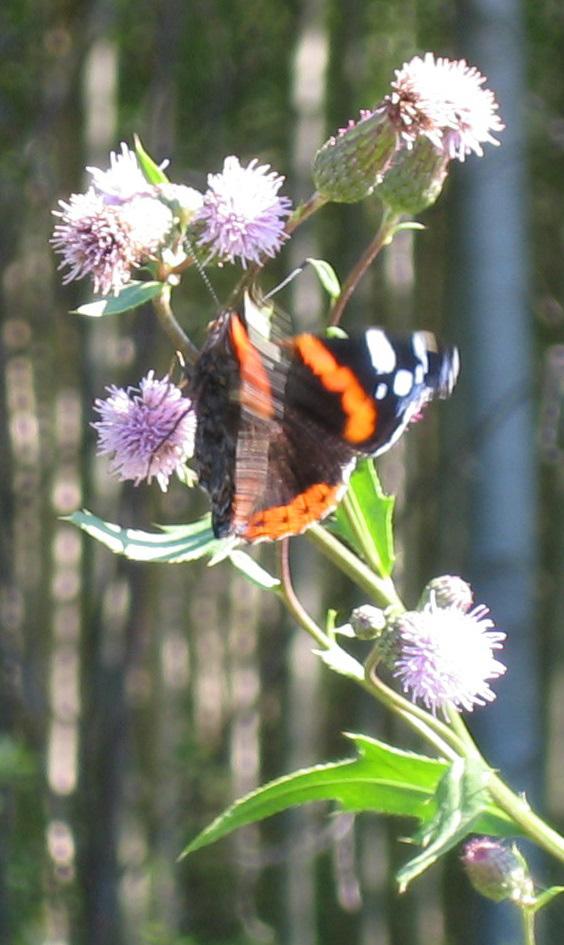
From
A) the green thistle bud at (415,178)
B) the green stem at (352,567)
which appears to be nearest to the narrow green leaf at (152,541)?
the green stem at (352,567)

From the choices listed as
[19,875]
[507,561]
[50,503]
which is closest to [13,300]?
[50,503]

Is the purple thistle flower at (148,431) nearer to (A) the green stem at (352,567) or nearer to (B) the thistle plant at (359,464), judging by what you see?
(B) the thistle plant at (359,464)

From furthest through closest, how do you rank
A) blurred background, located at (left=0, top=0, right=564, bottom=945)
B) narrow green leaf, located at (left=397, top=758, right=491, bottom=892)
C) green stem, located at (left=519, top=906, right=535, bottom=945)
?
blurred background, located at (left=0, top=0, right=564, bottom=945) → green stem, located at (left=519, top=906, right=535, bottom=945) → narrow green leaf, located at (left=397, top=758, right=491, bottom=892)

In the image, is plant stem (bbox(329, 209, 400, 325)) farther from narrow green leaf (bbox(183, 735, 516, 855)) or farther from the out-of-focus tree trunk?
the out-of-focus tree trunk

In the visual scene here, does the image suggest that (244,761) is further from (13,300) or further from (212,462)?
(212,462)

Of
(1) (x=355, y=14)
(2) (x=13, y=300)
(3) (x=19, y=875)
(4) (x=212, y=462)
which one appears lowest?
(3) (x=19, y=875)

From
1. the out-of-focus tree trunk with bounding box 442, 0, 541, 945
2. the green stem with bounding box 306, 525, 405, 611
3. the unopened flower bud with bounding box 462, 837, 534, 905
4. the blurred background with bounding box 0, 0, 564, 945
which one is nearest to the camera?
the green stem with bounding box 306, 525, 405, 611

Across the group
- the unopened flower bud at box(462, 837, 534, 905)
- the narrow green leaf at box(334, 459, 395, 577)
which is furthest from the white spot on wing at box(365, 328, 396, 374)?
the unopened flower bud at box(462, 837, 534, 905)
